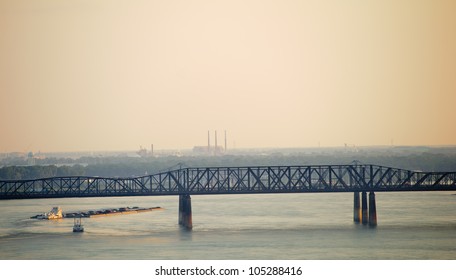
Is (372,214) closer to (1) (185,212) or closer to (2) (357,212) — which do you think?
(2) (357,212)

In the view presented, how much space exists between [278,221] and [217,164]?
80255 mm

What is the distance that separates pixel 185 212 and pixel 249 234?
752 cm

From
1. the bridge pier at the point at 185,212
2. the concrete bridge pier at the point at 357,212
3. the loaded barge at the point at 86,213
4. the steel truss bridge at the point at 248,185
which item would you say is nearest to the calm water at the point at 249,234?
the bridge pier at the point at 185,212

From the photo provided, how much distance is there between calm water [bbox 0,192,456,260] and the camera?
56.0m

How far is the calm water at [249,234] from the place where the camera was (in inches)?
2203

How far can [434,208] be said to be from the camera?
82500 mm

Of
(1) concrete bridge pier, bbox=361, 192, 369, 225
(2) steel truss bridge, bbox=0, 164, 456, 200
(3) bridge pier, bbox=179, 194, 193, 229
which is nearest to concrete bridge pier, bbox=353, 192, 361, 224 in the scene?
(2) steel truss bridge, bbox=0, 164, 456, 200

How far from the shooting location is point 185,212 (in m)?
70.6

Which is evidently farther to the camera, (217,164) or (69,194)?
(217,164)

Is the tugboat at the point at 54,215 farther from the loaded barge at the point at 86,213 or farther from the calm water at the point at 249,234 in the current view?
the calm water at the point at 249,234

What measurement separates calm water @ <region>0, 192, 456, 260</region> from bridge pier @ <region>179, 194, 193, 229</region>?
593 mm
